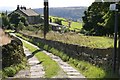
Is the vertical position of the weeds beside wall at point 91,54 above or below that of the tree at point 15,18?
above

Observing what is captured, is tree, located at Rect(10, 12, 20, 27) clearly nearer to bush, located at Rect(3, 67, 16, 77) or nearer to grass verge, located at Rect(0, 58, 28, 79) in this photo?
grass verge, located at Rect(0, 58, 28, 79)

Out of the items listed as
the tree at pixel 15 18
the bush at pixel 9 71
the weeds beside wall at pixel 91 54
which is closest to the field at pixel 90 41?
the weeds beside wall at pixel 91 54

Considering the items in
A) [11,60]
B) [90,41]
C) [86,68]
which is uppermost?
[11,60]

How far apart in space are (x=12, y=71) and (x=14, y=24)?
202ft

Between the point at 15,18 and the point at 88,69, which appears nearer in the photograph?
the point at 88,69

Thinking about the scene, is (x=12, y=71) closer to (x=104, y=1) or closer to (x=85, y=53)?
(x=85, y=53)

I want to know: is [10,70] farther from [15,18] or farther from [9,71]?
[15,18]

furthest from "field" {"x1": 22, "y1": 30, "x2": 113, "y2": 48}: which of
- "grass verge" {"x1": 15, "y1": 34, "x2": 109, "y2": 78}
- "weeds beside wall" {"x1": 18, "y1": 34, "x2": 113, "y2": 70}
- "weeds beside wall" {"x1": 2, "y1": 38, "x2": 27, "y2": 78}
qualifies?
"weeds beside wall" {"x1": 2, "y1": 38, "x2": 27, "y2": 78}

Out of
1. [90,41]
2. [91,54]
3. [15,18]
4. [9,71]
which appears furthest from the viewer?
[15,18]

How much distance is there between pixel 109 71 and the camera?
1180 centimetres

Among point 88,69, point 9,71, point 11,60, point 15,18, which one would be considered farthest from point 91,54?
point 15,18

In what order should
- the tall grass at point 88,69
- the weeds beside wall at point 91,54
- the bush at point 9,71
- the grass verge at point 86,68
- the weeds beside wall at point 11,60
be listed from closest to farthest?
the tall grass at point 88,69 → the grass verge at point 86,68 → the bush at point 9,71 → the weeds beside wall at point 11,60 → the weeds beside wall at point 91,54

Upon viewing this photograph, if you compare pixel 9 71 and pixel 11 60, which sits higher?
pixel 11 60

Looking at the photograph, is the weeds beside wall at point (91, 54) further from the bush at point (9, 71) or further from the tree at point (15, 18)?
the tree at point (15, 18)
